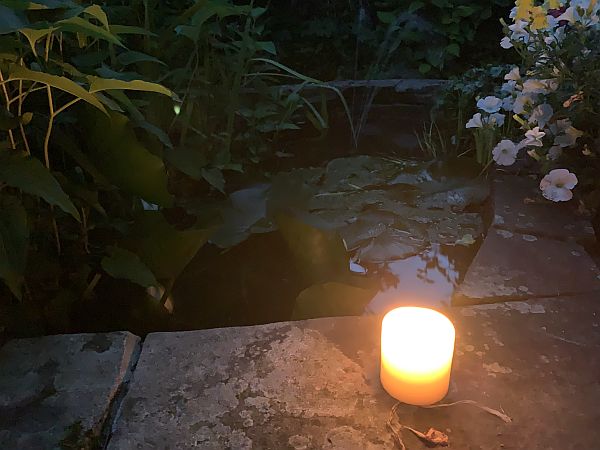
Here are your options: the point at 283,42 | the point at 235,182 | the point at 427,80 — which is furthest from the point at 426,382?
the point at 283,42

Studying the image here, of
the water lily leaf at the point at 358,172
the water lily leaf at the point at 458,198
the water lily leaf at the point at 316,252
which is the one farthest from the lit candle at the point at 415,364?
the water lily leaf at the point at 358,172

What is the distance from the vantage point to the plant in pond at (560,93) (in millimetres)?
1410

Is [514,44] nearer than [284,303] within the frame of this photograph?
No

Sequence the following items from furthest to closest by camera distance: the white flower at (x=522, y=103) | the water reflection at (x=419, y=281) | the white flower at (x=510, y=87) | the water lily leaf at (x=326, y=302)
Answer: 1. the white flower at (x=510, y=87)
2. the white flower at (x=522, y=103)
3. the water reflection at (x=419, y=281)
4. the water lily leaf at (x=326, y=302)

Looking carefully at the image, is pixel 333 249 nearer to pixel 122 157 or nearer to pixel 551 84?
pixel 122 157

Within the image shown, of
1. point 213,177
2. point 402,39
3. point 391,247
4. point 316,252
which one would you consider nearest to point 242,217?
point 213,177

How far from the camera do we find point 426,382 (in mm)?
915

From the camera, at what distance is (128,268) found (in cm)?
116

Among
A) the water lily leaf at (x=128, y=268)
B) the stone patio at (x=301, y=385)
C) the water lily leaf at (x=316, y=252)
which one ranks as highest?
the water lily leaf at (x=128, y=268)

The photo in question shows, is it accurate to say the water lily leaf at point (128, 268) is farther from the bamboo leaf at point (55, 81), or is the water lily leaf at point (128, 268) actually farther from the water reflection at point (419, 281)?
the water reflection at point (419, 281)

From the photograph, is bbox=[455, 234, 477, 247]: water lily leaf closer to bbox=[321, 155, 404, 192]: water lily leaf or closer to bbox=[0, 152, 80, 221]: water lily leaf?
bbox=[321, 155, 404, 192]: water lily leaf

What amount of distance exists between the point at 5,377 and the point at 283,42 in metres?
2.34

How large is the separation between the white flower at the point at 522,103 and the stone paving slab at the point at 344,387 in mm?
622

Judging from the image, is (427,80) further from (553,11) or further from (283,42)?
(553,11)
